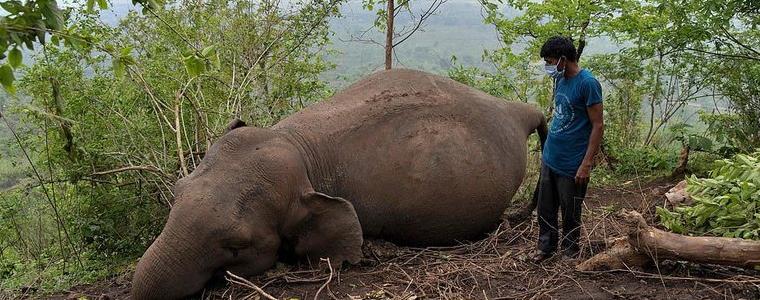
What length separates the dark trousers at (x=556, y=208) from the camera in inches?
212

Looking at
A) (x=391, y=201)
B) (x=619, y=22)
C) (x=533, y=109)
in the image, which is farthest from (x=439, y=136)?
(x=619, y=22)

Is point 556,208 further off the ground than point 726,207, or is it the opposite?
point 726,207

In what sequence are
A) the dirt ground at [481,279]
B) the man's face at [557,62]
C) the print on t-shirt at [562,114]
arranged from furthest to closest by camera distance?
the print on t-shirt at [562,114], the man's face at [557,62], the dirt ground at [481,279]

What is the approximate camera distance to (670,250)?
14.9 ft

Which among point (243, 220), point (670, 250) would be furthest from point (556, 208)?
point (243, 220)

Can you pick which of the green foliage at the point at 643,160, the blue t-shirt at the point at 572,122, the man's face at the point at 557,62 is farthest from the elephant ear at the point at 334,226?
the green foliage at the point at 643,160

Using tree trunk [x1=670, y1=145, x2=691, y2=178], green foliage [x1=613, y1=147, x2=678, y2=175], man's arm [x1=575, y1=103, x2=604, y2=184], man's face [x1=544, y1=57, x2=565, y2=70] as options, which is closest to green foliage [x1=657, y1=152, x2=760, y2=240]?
man's arm [x1=575, y1=103, x2=604, y2=184]

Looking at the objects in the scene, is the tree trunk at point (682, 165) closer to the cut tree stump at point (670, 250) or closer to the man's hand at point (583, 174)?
the man's hand at point (583, 174)

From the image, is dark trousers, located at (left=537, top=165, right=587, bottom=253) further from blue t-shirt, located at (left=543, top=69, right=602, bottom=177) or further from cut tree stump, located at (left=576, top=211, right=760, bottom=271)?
cut tree stump, located at (left=576, top=211, right=760, bottom=271)

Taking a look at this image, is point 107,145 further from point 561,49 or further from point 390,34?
point 561,49

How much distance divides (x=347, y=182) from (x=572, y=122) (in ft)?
6.01

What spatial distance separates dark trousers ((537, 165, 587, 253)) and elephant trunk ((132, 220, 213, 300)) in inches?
103

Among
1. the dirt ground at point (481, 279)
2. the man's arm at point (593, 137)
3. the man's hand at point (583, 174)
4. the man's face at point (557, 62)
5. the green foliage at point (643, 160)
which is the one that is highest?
the man's face at point (557, 62)

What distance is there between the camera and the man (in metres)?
5.05
